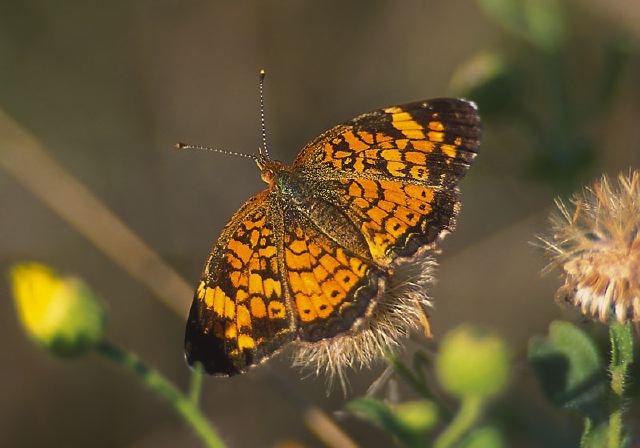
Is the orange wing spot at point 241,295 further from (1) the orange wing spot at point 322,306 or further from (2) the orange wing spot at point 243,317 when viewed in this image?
(1) the orange wing spot at point 322,306

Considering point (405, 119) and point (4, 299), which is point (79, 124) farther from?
point (405, 119)

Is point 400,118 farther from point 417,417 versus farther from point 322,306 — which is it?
point 417,417

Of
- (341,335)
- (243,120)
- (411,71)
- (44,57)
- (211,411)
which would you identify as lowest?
(341,335)

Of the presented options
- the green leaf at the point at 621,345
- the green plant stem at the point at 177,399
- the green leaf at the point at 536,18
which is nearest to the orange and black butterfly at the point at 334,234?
the green plant stem at the point at 177,399

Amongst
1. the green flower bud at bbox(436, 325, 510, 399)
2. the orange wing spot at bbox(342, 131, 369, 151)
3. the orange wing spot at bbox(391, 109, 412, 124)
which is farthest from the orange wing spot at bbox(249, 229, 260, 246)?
the green flower bud at bbox(436, 325, 510, 399)

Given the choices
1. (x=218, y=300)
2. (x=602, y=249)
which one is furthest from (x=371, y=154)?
(x=602, y=249)

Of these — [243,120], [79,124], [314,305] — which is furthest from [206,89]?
[314,305]

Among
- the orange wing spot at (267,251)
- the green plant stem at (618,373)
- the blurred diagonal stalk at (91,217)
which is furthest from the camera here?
the blurred diagonal stalk at (91,217)
